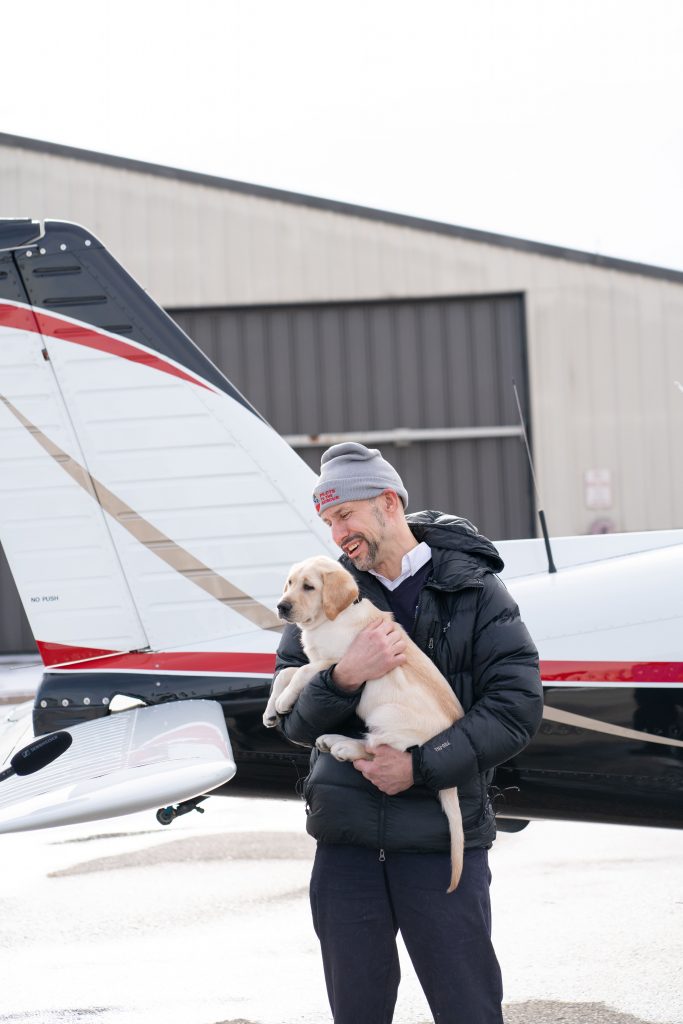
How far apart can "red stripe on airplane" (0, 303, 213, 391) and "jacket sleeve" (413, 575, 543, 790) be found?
213cm

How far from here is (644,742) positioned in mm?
3727

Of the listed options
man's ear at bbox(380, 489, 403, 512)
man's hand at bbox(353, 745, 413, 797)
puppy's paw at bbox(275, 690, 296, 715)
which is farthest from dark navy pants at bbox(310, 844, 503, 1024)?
man's ear at bbox(380, 489, 403, 512)

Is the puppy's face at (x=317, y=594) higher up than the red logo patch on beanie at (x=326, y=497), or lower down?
lower down

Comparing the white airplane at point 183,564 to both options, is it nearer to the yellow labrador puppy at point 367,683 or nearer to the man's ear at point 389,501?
the yellow labrador puppy at point 367,683

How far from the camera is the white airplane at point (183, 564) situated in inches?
148

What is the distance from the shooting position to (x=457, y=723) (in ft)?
7.57

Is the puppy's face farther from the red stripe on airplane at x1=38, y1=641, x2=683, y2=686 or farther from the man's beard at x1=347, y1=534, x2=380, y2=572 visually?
the red stripe on airplane at x1=38, y1=641, x2=683, y2=686

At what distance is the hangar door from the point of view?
15070 millimetres

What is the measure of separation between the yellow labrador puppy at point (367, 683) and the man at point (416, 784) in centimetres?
4

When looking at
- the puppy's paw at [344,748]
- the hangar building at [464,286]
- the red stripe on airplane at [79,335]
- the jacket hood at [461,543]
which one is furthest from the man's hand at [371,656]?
the hangar building at [464,286]

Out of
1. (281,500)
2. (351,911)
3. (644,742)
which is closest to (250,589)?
(281,500)

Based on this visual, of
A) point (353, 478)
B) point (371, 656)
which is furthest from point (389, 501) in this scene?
point (371, 656)

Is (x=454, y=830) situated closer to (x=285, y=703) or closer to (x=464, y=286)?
(x=285, y=703)

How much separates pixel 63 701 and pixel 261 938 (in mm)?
1643
